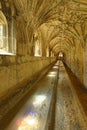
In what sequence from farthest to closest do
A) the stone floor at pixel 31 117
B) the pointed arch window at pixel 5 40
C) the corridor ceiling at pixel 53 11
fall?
1. the corridor ceiling at pixel 53 11
2. the pointed arch window at pixel 5 40
3. the stone floor at pixel 31 117

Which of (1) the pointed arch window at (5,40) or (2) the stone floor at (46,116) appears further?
(1) the pointed arch window at (5,40)

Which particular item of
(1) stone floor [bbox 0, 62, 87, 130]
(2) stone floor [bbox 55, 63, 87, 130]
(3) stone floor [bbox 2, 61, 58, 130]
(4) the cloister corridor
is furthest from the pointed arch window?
(3) stone floor [bbox 2, 61, 58, 130]

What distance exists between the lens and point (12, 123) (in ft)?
11.2

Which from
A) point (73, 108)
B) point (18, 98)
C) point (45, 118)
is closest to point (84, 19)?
point (73, 108)

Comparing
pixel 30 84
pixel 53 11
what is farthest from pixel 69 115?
pixel 53 11

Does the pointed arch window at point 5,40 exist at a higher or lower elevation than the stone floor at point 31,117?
higher

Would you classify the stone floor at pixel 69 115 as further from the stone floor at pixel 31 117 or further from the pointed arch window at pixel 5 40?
the pointed arch window at pixel 5 40

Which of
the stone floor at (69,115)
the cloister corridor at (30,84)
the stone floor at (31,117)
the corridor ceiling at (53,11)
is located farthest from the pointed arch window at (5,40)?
the stone floor at (31,117)

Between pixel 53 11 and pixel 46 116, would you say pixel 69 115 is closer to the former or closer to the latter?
pixel 46 116

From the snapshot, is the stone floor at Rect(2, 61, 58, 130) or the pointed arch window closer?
the stone floor at Rect(2, 61, 58, 130)

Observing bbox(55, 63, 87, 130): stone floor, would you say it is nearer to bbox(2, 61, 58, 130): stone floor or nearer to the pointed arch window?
bbox(2, 61, 58, 130): stone floor

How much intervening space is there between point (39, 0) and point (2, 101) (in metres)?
6.32

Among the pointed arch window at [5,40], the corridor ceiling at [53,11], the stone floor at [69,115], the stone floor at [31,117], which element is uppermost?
the corridor ceiling at [53,11]

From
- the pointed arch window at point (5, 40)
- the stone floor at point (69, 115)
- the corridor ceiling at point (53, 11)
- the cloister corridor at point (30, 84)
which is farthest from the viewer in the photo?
the corridor ceiling at point (53, 11)
